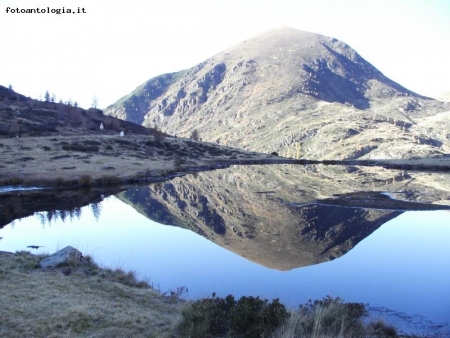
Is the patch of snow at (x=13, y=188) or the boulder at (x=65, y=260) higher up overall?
the patch of snow at (x=13, y=188)

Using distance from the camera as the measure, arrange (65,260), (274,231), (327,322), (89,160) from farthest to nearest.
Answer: (89,160) → (274,231) → (65,260) → (327,322)

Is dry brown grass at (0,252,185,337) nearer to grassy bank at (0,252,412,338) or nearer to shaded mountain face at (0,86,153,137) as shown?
grassy bank at (0,252,412,338)

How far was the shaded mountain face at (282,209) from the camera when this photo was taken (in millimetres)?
28094

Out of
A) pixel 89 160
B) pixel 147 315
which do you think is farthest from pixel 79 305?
pixel 89 160

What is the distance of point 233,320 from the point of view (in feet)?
37.1

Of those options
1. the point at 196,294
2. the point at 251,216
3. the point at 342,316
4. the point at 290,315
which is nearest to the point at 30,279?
the point at 196,294

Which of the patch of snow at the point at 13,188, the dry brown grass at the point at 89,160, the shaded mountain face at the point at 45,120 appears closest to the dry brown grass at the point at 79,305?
the patch of snow at the point at 13,188

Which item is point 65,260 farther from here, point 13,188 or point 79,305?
point 13,188

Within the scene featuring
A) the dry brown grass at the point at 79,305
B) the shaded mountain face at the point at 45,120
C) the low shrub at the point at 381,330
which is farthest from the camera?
A: the shaded mountain face at the point at 45,120

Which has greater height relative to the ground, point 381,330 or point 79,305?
point 79,305

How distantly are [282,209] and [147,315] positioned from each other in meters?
32.8

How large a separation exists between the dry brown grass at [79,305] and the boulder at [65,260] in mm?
580

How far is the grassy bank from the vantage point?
10.8 metres

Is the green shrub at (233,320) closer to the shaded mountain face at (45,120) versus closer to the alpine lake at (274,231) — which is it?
the alpine lake at (274,231)
